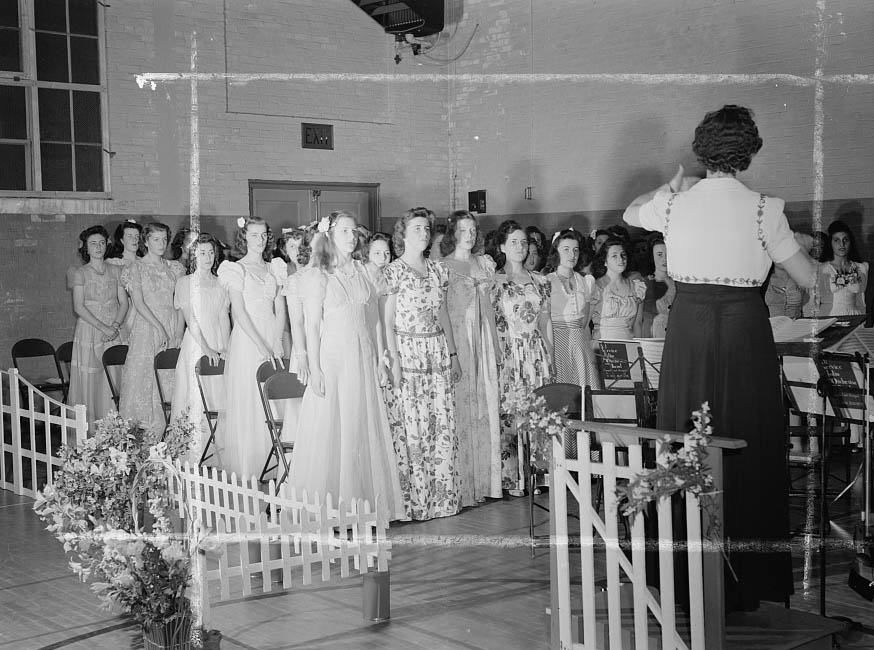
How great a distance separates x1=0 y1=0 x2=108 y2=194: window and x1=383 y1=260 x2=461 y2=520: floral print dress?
4.73 metres

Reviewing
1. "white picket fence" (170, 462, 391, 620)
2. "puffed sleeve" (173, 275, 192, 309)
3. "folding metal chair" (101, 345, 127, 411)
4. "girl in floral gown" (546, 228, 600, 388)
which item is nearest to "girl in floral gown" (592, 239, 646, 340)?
"girl in floral gown" (546, 228, 600, 388)

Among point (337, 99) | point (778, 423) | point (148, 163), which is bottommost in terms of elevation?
point (778, 423)

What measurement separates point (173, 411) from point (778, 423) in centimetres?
495

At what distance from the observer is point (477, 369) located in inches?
261

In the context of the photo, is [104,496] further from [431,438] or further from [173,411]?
[173,411]

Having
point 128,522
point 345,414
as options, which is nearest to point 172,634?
point 128,522

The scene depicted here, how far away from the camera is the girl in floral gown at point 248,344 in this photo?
6.98m

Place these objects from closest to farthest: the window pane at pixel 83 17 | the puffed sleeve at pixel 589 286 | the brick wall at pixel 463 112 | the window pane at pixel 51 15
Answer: the puffed sleeve at pixel 589 286
the brick wall at pixel 463 112
the window pane at pixel 51 15
the window pane at pixel 83 17

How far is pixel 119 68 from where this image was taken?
966 cm

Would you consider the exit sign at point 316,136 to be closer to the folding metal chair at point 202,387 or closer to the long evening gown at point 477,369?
the folding metal chair at point 202,387

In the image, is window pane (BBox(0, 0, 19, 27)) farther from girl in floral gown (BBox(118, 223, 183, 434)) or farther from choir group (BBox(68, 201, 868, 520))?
girl in floral gown (BBox(118, 223, 183, 434))

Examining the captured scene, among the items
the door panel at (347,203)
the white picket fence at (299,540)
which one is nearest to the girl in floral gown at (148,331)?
the door panel at (347,203)

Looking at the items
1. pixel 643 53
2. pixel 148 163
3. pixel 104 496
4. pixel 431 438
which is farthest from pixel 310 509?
pixel 643 53

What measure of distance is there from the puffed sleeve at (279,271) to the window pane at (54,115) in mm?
2971
